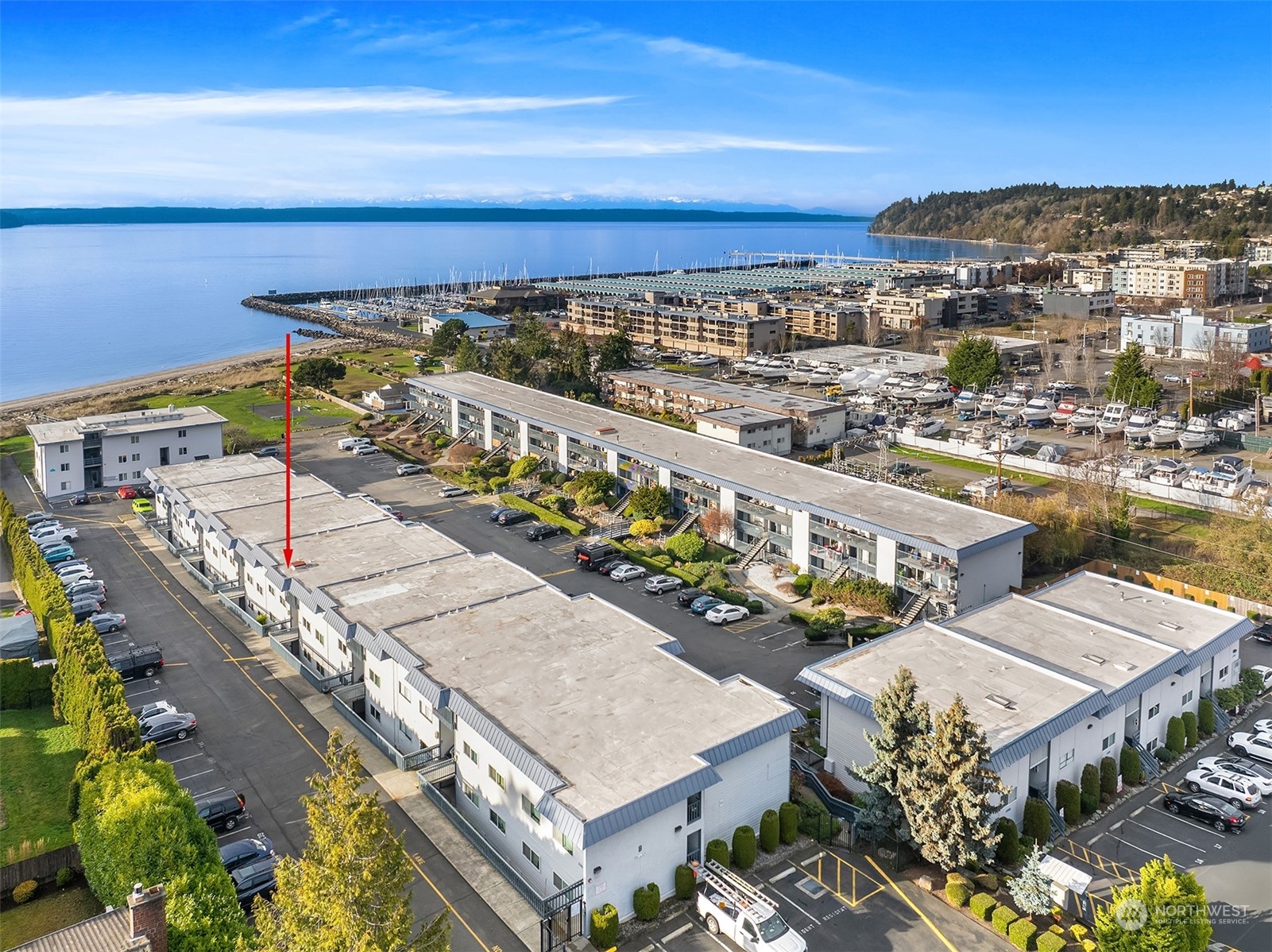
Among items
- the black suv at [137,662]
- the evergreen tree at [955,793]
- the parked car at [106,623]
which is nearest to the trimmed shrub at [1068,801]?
the evergreen tree at [955,793]

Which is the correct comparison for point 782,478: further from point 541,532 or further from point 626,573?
point 541,532

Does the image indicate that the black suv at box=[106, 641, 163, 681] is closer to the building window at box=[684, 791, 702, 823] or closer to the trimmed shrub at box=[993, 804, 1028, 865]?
the building window at box=[684, 791, 702, 823]

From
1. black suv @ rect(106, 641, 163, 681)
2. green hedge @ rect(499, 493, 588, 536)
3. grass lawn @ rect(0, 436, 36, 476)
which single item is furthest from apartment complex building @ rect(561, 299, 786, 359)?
black suv @ rect(106, 641, 163, 681)

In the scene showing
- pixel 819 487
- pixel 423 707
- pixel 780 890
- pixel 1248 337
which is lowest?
pixel 780 890

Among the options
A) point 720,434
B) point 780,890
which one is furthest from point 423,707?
point 720,434

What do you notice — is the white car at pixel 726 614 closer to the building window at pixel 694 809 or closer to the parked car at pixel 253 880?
the building window at pixel 694 809

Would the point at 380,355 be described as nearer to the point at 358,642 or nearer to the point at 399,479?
the point at 399,479

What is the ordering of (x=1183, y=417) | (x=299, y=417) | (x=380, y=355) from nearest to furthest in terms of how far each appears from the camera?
1. (x=1183, y=417)
2. (x=299, y=417)
3. (x=380, y=355)
